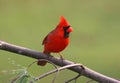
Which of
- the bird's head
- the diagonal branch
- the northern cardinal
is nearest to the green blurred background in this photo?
the northern cardinal

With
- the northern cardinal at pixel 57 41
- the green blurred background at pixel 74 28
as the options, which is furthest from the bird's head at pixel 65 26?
the green blurred background at pixel 74 28

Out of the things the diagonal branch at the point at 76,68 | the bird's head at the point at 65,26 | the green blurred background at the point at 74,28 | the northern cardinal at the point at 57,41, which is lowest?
the green blurred background at the point at 74,28

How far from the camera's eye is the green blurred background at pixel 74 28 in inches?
328

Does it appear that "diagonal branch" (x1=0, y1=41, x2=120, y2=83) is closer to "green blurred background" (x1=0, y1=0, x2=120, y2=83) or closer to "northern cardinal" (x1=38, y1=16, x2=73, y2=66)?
"northern cardinal" (x1=38, y1=16, x2=73, y2=66)

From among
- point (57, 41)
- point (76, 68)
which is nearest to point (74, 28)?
point (57, 41)

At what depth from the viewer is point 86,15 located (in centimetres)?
1157

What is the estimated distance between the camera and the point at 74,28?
1026 centimetres

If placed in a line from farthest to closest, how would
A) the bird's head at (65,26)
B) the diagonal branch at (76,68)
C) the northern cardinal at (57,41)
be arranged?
the northern cardinal at (57,41) → the bird's head at (65,26) → the diagonal branch at (76,68)

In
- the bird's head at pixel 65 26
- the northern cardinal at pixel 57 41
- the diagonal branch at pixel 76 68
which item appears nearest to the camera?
the diagonal branch at pixel 76 68

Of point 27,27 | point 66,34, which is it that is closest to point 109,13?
point 27,27

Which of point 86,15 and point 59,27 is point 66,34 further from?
point 86,15

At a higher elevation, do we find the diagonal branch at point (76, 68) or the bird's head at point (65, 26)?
the diagonal branch at point (76, 68)

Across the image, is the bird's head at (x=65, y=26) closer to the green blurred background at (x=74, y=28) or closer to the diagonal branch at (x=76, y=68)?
the diagonal branch at (x=76, y=68)

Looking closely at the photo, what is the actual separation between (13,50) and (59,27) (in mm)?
1037
